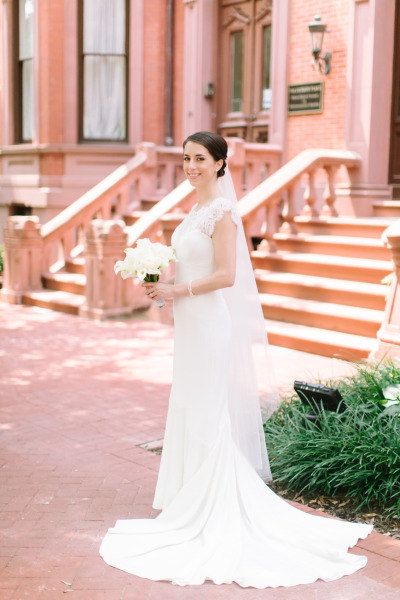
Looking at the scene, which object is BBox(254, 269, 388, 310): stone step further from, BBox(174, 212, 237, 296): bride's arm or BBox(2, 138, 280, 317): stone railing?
BBox(174, 212, 237, 296): bride's arm

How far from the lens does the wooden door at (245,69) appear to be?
13.8 m

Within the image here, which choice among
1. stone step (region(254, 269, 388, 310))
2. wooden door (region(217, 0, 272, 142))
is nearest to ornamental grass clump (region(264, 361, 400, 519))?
stone step (region(254, 269, 388, 310))

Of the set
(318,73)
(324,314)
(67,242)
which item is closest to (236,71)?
(318,73)

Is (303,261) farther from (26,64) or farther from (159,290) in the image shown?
(26,64)

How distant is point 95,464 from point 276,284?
205 inches

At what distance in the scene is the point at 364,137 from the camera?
448 inches

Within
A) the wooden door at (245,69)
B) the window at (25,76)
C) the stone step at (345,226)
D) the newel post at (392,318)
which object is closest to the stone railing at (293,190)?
the stone step at (345,226)

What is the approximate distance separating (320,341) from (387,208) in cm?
327

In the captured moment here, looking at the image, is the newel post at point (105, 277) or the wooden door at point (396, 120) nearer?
the newel post at point (105, 277)

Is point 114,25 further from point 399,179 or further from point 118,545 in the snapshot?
point 118,545

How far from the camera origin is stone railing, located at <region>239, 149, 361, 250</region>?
11.0 meters

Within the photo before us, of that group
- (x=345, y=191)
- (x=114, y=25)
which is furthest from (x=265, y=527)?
(x=114, y=25)

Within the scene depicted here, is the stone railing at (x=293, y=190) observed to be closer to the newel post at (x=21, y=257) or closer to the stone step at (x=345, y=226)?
the stone step at (x=345, y=226)

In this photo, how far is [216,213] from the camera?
4188 mm
